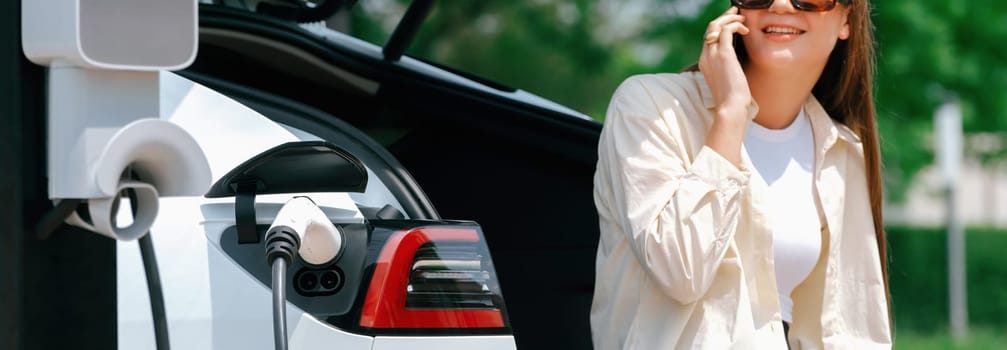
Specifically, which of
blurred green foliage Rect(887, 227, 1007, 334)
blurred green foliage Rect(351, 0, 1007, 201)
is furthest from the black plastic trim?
blurred green foliage Rect(887, 227, 1007, 334)

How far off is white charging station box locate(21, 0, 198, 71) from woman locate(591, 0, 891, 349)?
1089 mm

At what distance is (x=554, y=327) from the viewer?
3.49 meters

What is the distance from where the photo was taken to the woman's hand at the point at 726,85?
8.39ft

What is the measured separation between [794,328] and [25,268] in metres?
1.70

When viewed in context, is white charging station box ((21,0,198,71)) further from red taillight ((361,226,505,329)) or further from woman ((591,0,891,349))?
woman ((591,0,891,349))

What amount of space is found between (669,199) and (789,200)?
0.36 m

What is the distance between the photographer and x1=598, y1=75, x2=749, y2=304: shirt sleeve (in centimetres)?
247

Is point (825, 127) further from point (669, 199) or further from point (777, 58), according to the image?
point (669, 199)

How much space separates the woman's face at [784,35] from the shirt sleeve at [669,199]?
0.26m

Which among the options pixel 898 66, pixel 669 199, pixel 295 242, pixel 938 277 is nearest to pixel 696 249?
pixel 669 199

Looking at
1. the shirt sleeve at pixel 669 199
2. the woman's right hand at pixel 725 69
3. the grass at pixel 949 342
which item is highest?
the woman's right hand at pixel 725 69

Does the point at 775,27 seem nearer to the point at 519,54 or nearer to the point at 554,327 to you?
the point at 554,327

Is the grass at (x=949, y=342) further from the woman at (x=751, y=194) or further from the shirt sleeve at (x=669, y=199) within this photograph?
the shirt sleeve at (x=669, y=199)

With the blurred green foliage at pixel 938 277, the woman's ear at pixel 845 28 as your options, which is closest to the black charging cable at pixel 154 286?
the woman's ear at pixel 845 28
